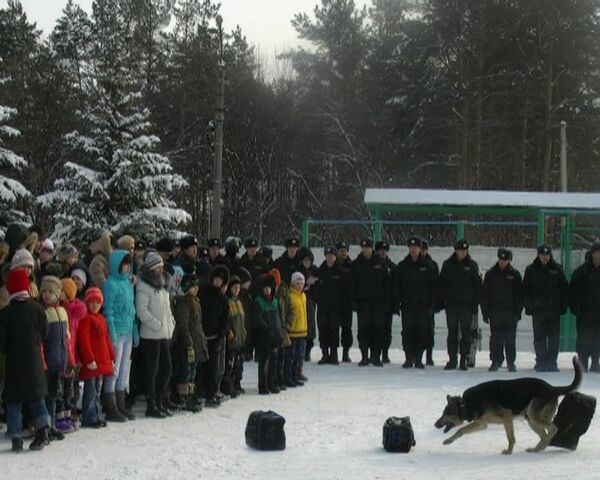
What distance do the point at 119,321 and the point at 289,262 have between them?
20.1 feet

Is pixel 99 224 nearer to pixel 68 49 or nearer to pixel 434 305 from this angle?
pixel 434 305

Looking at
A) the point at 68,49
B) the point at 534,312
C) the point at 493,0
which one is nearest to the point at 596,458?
the point at 534,312

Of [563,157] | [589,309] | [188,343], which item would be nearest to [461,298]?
[589,309]

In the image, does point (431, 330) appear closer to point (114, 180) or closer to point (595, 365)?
point (595, 365)

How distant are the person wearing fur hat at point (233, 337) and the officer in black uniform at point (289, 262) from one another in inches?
135

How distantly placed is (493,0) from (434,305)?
77.1 feet

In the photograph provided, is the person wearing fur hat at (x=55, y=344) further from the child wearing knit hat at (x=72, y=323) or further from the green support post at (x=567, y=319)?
the green support post at (x=567, y=319)

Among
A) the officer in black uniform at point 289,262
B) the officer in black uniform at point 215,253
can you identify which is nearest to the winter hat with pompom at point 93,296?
the officer in black uniform at point 215,253

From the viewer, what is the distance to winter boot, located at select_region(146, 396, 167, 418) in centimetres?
1070

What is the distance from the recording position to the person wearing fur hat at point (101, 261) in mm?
10711

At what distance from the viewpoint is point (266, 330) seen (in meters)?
12.7

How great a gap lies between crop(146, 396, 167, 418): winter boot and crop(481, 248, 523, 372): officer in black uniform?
6529 mm

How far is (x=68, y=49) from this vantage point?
145 ft

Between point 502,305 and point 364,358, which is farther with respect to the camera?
point 364,358
